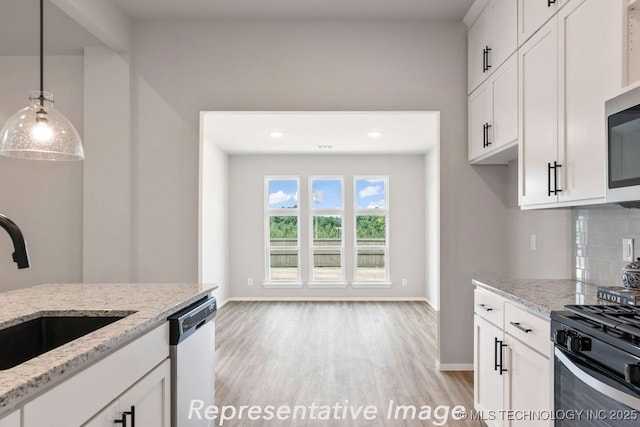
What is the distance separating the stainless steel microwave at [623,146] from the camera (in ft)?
5.27

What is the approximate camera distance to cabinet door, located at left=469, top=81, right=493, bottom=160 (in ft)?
10.6

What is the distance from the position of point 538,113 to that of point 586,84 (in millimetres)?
471

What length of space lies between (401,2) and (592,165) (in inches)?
81.6

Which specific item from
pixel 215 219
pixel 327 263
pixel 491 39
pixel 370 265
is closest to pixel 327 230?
pixel 327 263

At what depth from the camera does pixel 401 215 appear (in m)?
7.90

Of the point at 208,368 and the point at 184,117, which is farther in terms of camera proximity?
the point at 184,117

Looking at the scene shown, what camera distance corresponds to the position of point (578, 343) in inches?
60.1

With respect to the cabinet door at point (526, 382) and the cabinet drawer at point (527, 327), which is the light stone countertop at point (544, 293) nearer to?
the cabinet drawer at point (527, 327)

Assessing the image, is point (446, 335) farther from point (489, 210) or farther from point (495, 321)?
point (495, 321)

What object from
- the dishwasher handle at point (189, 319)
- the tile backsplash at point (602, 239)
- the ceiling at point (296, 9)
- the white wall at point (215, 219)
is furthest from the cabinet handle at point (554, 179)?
the white wall at point (215, 219)

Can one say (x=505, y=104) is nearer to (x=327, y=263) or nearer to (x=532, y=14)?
(x=532, y=14)

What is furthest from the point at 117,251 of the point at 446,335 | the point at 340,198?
the point at 340,198

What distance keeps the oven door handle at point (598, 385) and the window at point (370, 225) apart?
6.25 metres

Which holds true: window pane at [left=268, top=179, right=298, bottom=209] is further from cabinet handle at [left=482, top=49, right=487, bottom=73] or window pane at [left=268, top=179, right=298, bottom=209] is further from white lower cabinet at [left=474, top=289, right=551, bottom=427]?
white lower cabinet at [left=474, top=289, right=551, bottom=427]
